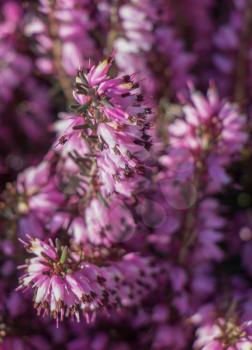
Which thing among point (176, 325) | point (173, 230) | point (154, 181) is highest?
point (154, 181)

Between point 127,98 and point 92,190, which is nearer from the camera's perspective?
point 127,98

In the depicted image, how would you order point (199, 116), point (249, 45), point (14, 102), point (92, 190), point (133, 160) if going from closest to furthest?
point (133, 160)
point (92, 190)
point (199, 116)
point (249, 45)
point (14, 102)

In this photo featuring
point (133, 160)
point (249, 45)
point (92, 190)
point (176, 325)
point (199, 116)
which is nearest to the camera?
point (133, 160)

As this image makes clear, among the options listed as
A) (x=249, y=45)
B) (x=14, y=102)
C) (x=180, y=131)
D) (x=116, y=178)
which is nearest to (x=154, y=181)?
(x=180, y=131)

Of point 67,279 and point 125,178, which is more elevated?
point 125,178

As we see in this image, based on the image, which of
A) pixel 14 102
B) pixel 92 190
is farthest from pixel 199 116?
pixel 14 102

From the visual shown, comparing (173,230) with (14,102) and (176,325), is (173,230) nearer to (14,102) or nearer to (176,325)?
(176,325)

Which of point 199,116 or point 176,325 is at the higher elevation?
point 199,116

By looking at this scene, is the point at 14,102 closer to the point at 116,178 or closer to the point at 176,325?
the point at 176,325
